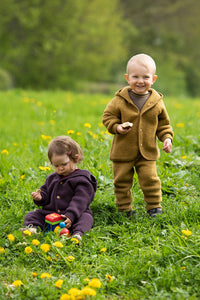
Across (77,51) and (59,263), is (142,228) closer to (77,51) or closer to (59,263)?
(59,263)

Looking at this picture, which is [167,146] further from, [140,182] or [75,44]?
[75,44]

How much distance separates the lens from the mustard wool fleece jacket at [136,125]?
10.6ft

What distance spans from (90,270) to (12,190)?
4.81 feet

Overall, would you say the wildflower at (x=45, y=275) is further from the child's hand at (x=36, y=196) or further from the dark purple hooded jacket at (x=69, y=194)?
the child's hand at (x=36, y=196)

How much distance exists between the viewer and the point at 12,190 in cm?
383

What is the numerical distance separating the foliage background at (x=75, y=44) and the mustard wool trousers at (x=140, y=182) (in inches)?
568

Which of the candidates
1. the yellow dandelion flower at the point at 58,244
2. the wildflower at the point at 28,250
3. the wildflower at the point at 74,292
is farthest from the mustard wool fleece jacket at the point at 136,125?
the wildflower at the point at 74,292

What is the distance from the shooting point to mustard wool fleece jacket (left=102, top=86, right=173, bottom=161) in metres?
3.23

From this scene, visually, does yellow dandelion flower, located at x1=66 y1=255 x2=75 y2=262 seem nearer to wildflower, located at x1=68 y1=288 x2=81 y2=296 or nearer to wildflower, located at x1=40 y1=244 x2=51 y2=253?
wildflower, located at x1=40 y1=244 x2=51 y2=253

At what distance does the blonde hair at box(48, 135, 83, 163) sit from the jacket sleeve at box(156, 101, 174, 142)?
695 mm

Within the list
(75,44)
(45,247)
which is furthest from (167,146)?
(75,44)

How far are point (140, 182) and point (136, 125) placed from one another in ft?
1.63

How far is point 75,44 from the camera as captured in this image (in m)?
23.1

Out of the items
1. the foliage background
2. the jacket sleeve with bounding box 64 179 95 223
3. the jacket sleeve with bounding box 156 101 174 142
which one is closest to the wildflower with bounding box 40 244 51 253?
the jacket sleeve with bounding box 64 179 95 223
